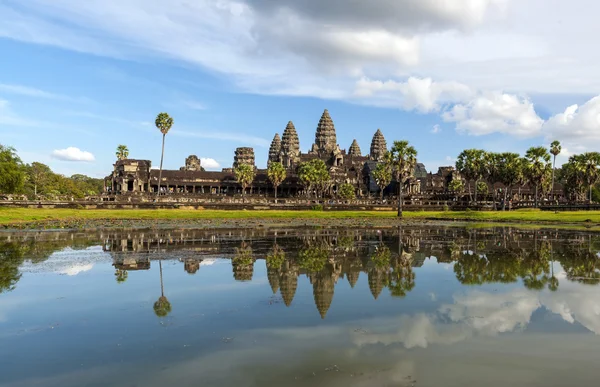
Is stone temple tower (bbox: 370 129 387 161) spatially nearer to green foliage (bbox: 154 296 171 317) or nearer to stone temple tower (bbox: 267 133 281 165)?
stone temple tower (bbox: 267 133 281 165)

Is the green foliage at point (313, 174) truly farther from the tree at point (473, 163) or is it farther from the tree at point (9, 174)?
the tree at point (9, 174)

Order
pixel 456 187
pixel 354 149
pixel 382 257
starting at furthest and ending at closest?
pixel 354 149 → pixel 456 187 → pixel 382 257

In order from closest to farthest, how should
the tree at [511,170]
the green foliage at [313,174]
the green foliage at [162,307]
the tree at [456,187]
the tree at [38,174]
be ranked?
the green foliage at [162,307], the tree at [511,170], the green foliage at [313,174], the tree at [38,174], the tree at [456,187]

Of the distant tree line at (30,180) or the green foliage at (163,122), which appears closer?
the distant tree line at (30,180)

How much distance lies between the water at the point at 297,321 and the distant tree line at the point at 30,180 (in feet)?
189

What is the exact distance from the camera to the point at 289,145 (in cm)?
15775

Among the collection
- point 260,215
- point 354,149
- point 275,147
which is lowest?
point 260,215

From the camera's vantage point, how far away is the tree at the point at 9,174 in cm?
7438

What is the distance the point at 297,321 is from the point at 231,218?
53684 mm

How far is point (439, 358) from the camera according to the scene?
10484 millimetres

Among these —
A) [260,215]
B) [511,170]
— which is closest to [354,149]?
[511,170]

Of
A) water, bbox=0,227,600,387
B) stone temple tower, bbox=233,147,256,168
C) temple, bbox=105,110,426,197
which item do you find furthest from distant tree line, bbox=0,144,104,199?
water, bbox=0,227,600,387

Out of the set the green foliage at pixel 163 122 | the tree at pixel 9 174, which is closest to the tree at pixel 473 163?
the green foliage at pixel 163 122

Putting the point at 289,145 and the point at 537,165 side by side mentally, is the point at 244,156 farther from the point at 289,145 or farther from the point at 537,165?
the point at 537,165
